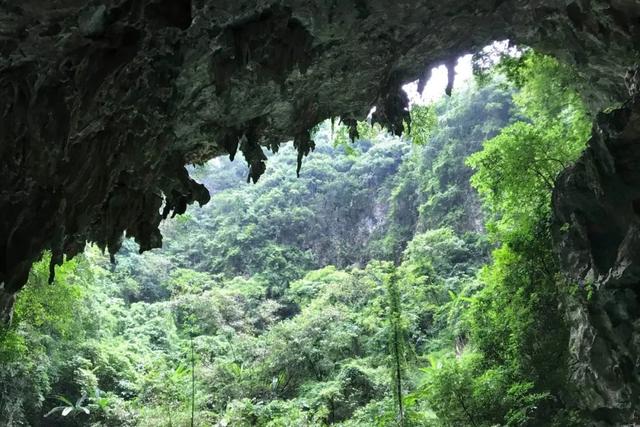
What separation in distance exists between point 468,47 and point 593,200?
3.56 meters

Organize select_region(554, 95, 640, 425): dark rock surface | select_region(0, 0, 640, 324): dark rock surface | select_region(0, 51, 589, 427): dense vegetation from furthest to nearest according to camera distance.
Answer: select_region(0, 51, 589, 427): dense vegetation, select_region(554, 95, 640, 425): dark rock surface, select_region(0, 0, 640, 324): dark rock surface

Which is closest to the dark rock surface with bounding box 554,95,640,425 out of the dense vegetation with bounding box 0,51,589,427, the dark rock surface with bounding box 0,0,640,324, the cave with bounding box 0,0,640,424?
the cave with bounding box 0,0,640,424

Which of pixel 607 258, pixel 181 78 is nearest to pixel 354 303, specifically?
pixel 607 258

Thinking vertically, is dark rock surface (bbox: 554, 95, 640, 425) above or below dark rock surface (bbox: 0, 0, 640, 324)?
below

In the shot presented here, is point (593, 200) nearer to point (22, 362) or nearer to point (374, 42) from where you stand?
point (374, 42)

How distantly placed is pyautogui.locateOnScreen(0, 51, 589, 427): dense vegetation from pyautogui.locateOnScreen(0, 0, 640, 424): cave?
56.4 inches

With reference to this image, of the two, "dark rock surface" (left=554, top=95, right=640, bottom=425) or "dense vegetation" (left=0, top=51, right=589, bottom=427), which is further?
"dense vegetation" (left=0, top=51, right=589, bottom=427)

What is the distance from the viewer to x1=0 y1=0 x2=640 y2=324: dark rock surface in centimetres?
530

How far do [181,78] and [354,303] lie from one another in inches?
671

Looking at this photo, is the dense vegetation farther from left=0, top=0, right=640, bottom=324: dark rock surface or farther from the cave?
left=0, top=0, right=640, bottom=324: dark rock surface

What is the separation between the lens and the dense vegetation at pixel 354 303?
37.3 ft

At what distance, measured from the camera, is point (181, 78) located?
6465 millimetres

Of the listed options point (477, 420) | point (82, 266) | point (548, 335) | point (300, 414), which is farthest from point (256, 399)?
point (548, 335)

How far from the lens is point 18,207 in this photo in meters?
5.59
